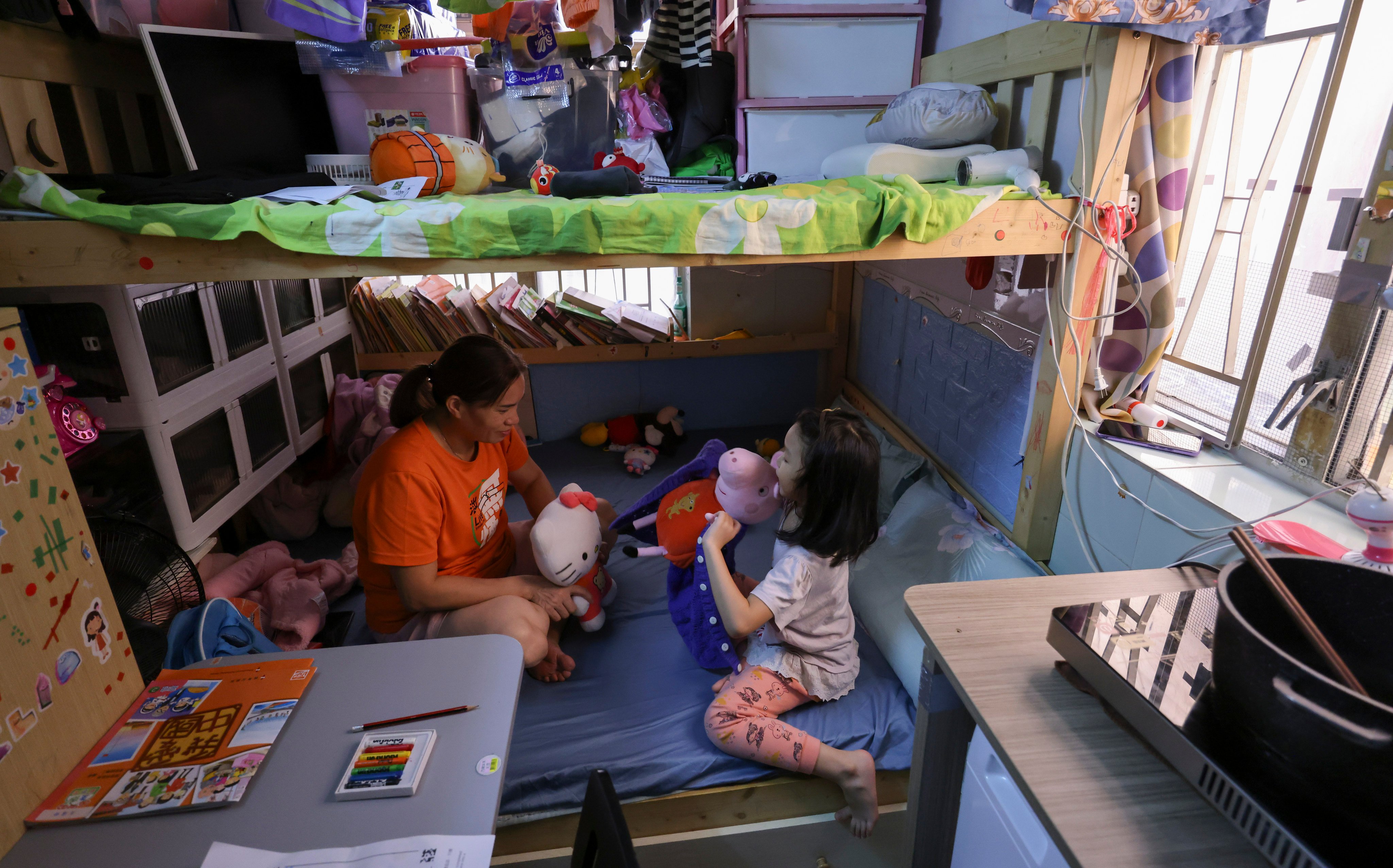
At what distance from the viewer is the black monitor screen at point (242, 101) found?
168 centimetres

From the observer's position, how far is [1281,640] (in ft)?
1.83

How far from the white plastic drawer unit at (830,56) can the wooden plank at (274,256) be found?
2.97 ft

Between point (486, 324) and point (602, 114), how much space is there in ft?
3.73

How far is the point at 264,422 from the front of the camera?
214 cm

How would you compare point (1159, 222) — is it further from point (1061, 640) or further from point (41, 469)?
point (41, 469)

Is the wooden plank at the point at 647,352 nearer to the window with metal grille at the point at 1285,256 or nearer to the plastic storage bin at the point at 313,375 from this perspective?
the plastic storage bin at the point at 313,375

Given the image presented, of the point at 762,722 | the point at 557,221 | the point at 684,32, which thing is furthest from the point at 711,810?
the point at 684,32

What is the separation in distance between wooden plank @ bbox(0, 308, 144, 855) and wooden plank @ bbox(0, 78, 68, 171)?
3.99ft

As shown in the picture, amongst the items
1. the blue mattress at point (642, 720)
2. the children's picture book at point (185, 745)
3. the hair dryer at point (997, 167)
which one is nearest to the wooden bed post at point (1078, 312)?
the hair dryer at point (997, 167)

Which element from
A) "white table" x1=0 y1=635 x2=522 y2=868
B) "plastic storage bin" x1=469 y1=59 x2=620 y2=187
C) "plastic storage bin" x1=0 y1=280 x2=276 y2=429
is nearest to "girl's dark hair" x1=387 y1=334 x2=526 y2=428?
"plastic storage bin" x1=0 y1=280 x2=276 y2=429

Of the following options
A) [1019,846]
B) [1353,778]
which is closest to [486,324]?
[1019,846]

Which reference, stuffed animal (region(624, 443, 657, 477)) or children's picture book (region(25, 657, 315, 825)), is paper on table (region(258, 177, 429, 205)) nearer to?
children's picture book (region(25, 657, 315, 825))

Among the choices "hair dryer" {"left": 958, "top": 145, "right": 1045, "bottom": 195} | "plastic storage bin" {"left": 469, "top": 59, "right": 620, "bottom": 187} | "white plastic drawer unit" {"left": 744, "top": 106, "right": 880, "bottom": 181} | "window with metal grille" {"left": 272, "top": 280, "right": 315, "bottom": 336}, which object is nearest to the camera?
"hair dryer" {"left": 958, "top": 145, "right": 1045, "bottom": 195}

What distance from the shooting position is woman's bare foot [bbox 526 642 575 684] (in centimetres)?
160
